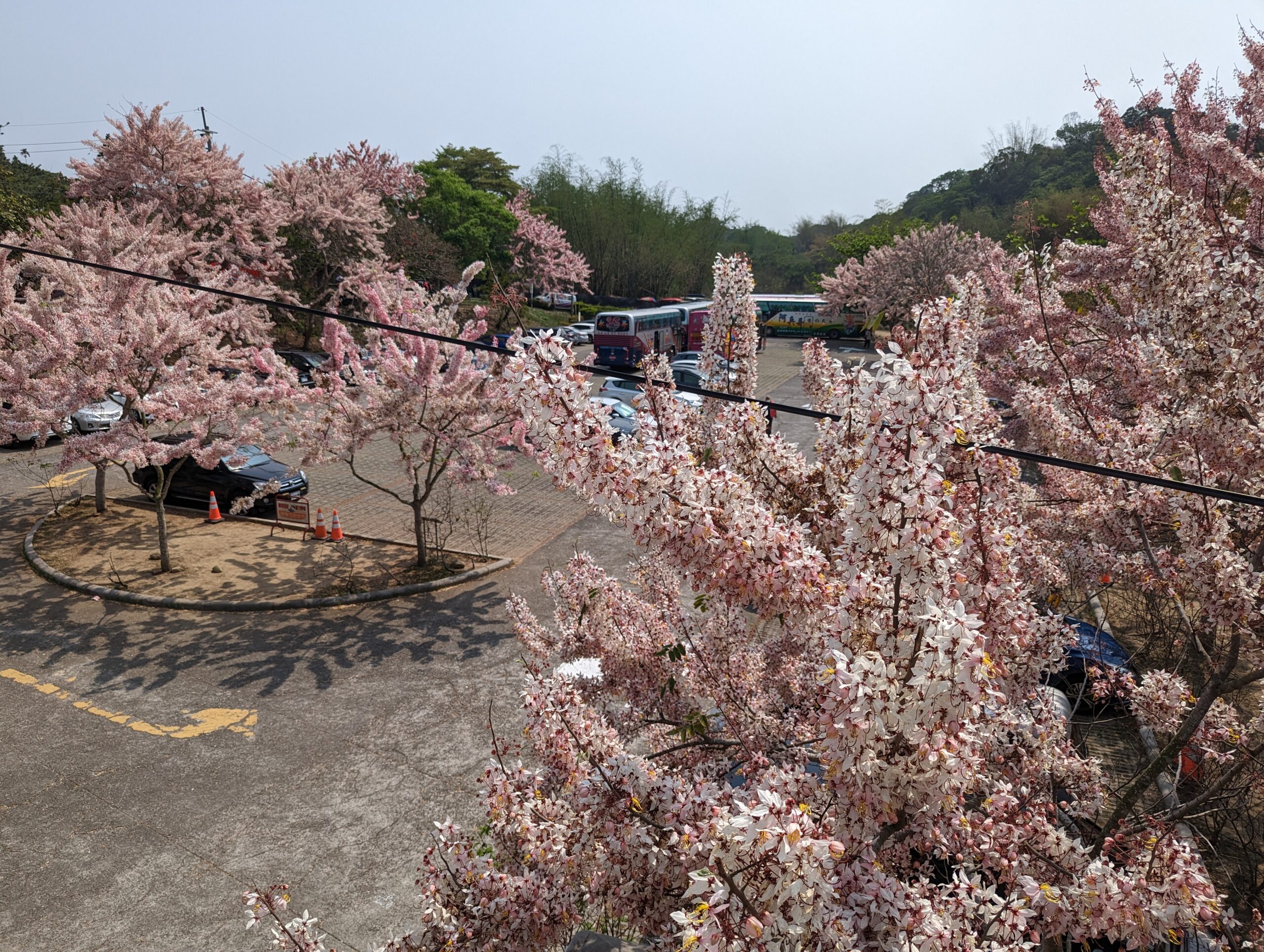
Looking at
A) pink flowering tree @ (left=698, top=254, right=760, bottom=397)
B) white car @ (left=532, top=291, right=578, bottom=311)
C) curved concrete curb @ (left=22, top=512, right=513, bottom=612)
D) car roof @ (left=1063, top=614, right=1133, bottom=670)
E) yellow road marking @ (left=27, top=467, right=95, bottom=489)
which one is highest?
white car @ (left=532, top=291, right=578, bottom=311)

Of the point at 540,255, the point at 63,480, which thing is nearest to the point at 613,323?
the point at 540,255

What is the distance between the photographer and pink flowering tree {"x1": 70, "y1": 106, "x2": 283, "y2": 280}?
25359 mm

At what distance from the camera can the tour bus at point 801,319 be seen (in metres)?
49.7

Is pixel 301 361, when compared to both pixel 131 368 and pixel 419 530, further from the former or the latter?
pixel 419 530

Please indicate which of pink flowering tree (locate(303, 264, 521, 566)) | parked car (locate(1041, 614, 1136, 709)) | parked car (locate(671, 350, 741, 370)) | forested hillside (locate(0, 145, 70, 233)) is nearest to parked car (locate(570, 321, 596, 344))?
parked car (locate(671, 350, 741, 370))

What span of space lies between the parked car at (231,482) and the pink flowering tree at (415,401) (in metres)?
3.46

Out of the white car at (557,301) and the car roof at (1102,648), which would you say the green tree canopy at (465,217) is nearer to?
the white car at (557,301)

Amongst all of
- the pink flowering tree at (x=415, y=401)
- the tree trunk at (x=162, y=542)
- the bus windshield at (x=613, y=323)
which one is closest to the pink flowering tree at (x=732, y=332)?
the pink flowering tree at (x=415, y=401)

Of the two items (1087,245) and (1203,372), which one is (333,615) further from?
(1087,245)

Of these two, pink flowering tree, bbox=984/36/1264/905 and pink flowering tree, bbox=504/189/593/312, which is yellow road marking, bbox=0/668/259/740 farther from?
pink flowering tree, bbox=504/189/593/312

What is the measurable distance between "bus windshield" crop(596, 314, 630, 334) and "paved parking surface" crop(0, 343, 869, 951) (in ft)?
A: 75.5

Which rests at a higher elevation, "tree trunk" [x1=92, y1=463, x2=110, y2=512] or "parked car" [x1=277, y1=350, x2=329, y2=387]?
"parked car" [x1=277, y1=350, x2=329, y2=387]

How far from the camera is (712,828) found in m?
2.79

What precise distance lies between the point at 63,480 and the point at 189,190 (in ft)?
44.8
